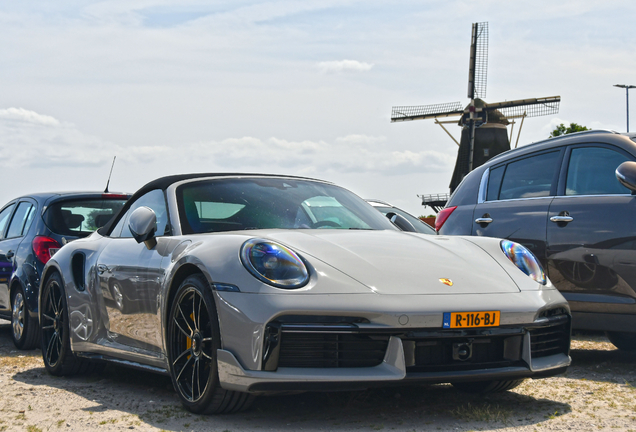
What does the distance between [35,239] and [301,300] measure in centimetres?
497

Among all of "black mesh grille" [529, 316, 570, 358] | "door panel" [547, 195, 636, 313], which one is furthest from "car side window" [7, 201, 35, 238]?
"black mesh grille" [529, 316, 570, 358]

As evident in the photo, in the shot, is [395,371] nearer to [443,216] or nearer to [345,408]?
[345,408]

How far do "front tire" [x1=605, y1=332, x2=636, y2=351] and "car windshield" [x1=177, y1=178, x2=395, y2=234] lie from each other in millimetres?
2734

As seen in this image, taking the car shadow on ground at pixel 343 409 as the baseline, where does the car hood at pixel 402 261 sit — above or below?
above

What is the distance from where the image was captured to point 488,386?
16.3 feet

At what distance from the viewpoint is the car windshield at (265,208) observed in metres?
5.04

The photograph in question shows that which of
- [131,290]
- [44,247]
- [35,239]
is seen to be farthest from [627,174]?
[35,239]

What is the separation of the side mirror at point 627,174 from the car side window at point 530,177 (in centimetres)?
90

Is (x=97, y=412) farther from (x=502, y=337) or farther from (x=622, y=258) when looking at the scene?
(x=622, y=258)

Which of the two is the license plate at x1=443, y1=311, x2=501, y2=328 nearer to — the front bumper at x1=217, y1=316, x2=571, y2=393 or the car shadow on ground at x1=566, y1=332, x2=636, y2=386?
the front bumper at x1=217, y1=316, x2=571, y2=393

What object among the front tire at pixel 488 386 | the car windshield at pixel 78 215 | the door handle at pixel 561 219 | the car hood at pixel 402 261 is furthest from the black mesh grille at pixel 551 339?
the car windshield at pixel 78 215

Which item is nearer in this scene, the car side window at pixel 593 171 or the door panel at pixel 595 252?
the door panel at pixel 595 252

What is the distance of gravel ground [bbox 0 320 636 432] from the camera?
13.5 ft

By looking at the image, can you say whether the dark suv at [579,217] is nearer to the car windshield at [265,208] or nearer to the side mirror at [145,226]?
the car windshield at [265,208]
